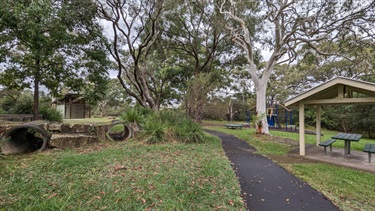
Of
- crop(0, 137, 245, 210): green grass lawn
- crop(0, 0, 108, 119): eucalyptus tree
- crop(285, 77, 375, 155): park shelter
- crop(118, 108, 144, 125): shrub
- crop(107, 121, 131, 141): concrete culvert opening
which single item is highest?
crop(0, 0, 108, 119): eucalyptus tree

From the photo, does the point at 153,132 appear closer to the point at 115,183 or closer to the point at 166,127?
the point at 166,127

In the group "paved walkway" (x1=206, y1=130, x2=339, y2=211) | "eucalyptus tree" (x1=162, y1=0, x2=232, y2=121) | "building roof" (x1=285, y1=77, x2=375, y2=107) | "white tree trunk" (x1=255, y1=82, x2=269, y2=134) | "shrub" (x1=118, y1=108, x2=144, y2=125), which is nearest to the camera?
"paved walkway" (x1=206, y1=130, x2=339, y2=211)

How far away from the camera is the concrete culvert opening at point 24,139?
177 inches

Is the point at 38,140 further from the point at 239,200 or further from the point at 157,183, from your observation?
the point at 239,200

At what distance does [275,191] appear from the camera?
124 inches

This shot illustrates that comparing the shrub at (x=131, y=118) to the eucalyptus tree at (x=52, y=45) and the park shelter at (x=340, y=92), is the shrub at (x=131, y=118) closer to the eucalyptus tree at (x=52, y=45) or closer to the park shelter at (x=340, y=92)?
the eucalyptus tree at (x=52, y=45)

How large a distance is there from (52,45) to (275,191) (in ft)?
29.9

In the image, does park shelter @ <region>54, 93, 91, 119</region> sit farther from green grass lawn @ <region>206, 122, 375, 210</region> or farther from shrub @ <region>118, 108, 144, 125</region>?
green grass lawn @ <region>206, 122, 375, 210</region>

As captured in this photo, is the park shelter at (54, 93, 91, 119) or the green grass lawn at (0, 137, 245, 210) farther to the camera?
the park shelter at (54, 93, 91, 119)

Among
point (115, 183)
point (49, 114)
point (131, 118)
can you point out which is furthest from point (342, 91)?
point (49, 114)

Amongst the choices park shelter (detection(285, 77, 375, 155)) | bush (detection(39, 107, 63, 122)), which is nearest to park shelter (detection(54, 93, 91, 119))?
bush (detection(39, 107, 63, 122))

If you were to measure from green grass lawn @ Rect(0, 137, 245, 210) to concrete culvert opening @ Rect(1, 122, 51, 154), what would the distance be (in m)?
0.57

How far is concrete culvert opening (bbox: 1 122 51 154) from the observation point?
4508mm

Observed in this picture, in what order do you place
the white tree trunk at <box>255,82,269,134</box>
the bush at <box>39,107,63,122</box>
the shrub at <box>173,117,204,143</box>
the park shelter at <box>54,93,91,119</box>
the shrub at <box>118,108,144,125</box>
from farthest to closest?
1. the park shelter at <box>54,93,91,119</box>
2. the bush at <box>39,107,63,122</box>
3. the white tree trunk at <box>255,82,269,134</box>
4. the shrub at <box>118,108,144,125</box>
5. the shrub at <box>173,117,204,143</box>
